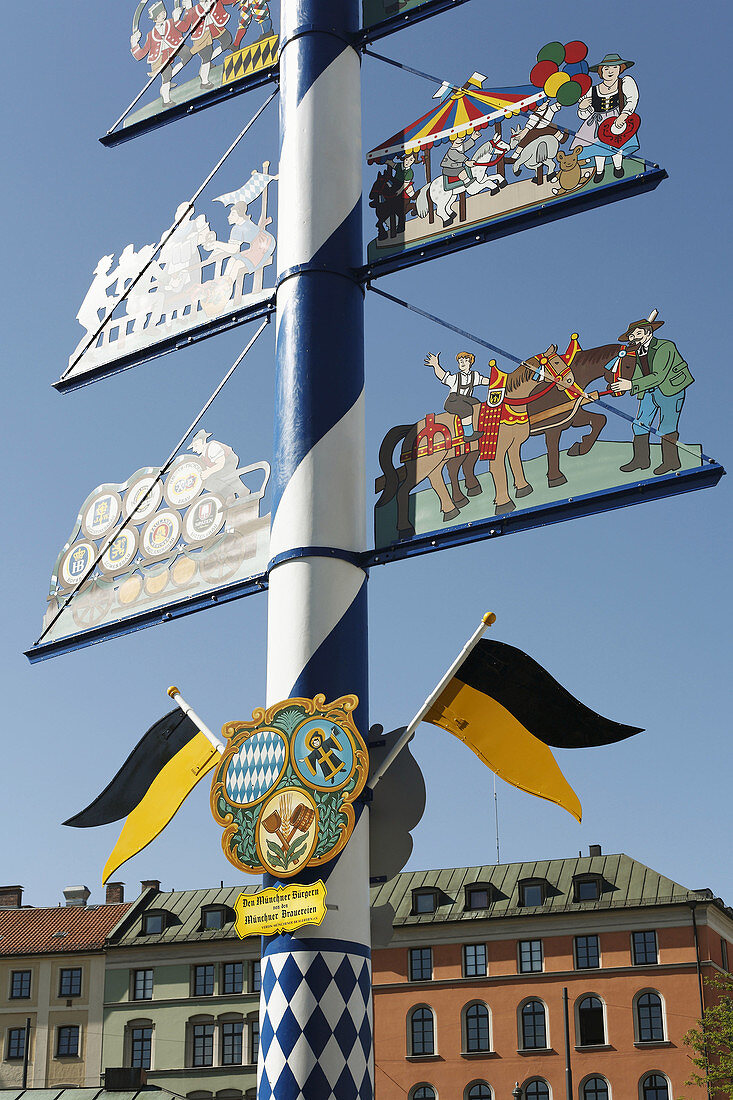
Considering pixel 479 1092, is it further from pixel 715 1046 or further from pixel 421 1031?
pixel 715 1046

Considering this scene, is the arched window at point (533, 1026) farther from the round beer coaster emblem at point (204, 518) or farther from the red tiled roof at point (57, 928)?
the round beer coaster emblem at point (204, 518)

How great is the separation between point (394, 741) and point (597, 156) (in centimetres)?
347

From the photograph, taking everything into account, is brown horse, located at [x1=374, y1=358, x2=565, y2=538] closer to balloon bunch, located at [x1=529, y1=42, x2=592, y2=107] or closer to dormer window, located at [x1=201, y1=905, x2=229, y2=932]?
balloon bunch, located at [x1=529, y1=42, x2=592, y2=107]

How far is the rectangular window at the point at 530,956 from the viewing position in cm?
Result: 4556

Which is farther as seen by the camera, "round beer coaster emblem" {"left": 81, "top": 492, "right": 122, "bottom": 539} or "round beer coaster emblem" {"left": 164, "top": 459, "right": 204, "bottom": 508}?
"round beer coaster emblem" {"left": 81, "top": 492, "right": 122, "bottom": 539}

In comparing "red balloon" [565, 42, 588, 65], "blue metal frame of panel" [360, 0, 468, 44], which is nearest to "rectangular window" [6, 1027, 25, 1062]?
"blue metal frame of panel" [360, 0, 468, 44]

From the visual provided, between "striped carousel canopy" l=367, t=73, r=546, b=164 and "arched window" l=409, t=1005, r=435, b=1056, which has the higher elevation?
"striped carousel canopy" l=367, t=73, r=546, b=164

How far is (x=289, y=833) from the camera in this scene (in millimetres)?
6918

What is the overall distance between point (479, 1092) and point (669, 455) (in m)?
41.9

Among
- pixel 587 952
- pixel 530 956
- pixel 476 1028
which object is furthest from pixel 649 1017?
pixel 476 1028

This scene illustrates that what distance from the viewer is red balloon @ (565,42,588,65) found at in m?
8.34

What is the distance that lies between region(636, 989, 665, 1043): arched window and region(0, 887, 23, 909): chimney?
23854 millimetres

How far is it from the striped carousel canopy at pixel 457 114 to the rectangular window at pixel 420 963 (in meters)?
41.0

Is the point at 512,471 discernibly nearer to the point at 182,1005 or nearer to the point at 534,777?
the point at 534,777
